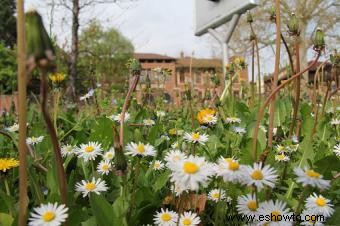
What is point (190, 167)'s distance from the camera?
508 mm

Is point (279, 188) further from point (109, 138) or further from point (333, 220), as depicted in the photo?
point (109, 138)

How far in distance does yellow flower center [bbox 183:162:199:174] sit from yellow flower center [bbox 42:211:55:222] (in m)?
0.16

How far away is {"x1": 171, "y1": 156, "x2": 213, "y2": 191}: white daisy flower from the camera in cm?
48

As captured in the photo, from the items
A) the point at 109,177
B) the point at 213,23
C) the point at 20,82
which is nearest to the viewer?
the point at 20,82

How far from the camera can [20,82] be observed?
0.44m

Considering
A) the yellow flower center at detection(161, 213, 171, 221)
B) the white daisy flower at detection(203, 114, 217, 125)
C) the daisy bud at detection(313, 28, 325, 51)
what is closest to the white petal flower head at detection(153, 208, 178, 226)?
the yellow flower center at detection(161, 213, 171, 221)

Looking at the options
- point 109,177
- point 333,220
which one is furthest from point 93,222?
point 333,220

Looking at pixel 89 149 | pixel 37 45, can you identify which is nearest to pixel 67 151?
pixel 89 149

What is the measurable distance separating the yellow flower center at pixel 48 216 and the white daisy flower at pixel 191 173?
Result: 0.48ft

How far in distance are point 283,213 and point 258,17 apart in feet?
58.6

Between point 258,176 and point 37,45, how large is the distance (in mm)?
331

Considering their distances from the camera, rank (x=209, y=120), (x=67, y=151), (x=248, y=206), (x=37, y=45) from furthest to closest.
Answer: (x=209, y=120) → (x=67, y=151) → (x=248, y=206) → (x=37, y=45)

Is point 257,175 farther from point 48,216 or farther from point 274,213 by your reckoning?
point 48,216

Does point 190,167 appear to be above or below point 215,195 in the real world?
above
